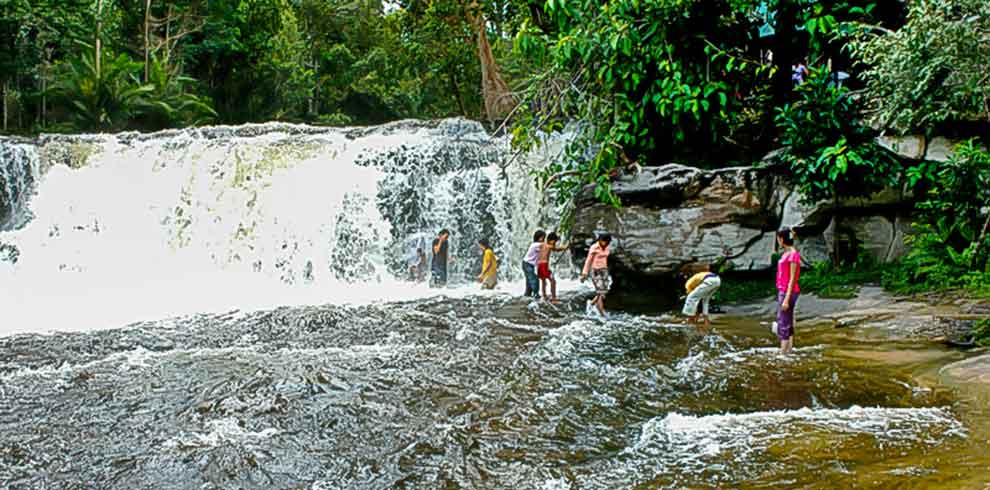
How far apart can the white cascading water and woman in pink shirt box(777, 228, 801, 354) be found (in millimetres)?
7192

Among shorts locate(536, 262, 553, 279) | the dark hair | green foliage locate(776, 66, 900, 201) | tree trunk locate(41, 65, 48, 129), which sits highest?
tree trunk locate(41, 65, 48, 129)

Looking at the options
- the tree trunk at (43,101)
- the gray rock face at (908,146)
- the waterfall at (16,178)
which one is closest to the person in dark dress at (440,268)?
the gray rock face at (908,146)

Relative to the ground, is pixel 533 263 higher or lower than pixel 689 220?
lower

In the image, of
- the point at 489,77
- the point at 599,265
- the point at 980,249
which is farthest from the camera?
the point at 489,77

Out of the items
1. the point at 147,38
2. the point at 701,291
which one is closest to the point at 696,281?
the point at 701,291

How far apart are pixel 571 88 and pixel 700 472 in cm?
813

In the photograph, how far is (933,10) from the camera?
24.4 feet

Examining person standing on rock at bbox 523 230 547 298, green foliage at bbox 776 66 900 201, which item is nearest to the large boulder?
green foliage at bbox 776 66 900 201

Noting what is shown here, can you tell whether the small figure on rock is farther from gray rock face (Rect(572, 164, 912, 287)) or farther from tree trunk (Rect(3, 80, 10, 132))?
tree trunk (Rect(3, 80, 10, 132))

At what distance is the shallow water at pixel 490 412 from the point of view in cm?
437

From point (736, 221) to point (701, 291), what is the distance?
72.7 inches

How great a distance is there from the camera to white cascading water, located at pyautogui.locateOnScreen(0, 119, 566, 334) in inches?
572

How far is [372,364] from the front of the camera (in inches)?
295

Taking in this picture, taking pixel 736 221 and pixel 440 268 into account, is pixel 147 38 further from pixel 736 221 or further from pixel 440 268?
pixel 736 221
